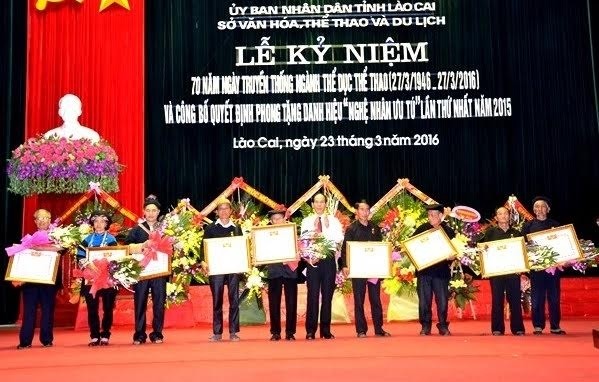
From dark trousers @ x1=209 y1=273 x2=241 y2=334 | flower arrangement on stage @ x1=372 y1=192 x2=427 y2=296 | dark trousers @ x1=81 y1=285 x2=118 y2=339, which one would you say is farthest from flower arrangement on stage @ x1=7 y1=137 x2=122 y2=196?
flower arrangement on stage @ x1=372 y1=192 x2=427 y2=296

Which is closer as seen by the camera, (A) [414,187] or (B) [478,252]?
(B) [478,252]

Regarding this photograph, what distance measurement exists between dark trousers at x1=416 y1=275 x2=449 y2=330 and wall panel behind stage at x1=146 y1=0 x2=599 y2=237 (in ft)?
11.2

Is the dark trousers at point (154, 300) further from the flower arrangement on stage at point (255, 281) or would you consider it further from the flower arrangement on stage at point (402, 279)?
the flower arrangement on stage at point (402, 279)

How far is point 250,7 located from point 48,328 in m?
5.63

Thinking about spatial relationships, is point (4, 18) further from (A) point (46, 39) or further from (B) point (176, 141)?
(B) point (176, 141)

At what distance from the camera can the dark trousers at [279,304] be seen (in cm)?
737

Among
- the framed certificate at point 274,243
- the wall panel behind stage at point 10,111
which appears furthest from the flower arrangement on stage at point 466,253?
the wall panel behind stage at point 10,111

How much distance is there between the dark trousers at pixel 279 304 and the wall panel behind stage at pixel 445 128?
3721 mm

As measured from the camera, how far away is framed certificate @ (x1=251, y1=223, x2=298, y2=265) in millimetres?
7453

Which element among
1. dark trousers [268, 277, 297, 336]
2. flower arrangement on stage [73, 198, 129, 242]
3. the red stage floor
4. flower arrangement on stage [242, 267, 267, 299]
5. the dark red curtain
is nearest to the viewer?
the red stage floor

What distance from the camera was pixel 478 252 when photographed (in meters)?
7.88

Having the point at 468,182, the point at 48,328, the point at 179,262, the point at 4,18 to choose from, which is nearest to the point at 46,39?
the point at 4,18

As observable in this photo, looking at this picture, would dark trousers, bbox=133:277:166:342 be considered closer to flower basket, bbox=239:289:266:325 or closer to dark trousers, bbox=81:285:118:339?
dark trousers, bbox=81:285:118:339

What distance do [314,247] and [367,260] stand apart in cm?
60
